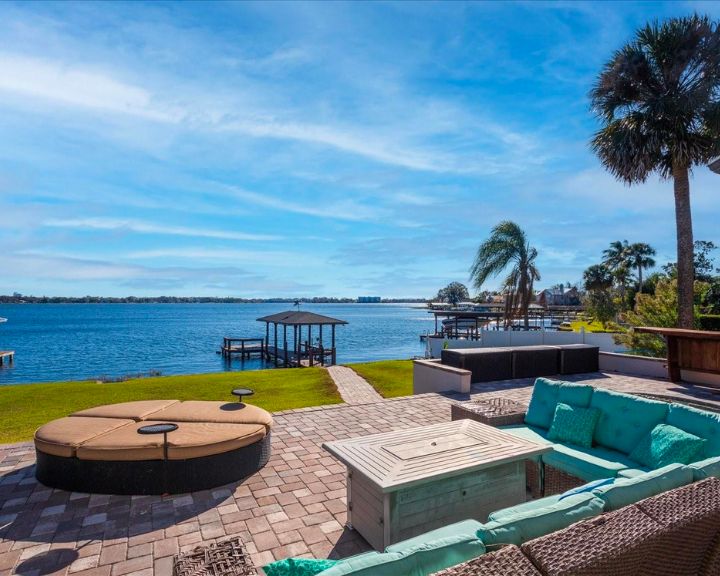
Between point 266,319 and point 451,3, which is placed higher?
point 451,3

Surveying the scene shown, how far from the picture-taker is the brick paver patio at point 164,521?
320cm

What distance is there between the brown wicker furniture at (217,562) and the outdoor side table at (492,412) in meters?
3.37

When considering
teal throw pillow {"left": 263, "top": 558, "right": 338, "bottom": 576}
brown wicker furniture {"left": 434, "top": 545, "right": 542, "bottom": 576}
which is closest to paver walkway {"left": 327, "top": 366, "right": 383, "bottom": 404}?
teal throw pillow {"left": 263, "top": 558, "right": 338, "bottom": 576}

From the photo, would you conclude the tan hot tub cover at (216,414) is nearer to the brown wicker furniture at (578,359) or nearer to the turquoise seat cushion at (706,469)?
the turquoise seat cushion at (706,469)

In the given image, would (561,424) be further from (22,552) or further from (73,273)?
(73,273)

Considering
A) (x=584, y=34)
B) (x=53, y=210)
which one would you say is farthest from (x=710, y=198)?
(x=53, y=210)

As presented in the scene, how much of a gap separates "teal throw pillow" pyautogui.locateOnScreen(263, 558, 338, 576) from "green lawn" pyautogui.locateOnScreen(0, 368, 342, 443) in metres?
6.89

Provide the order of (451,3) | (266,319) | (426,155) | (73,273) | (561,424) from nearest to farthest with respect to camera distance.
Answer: (561,424), (451,3), (426,155), (266,319), (73,273)

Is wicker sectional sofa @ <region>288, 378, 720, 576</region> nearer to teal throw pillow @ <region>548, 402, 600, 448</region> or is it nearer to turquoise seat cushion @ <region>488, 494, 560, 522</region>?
turquoise seat cushion @ <region>488, 494, 560, 522</region>

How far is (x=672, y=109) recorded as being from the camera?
10875 millimetres

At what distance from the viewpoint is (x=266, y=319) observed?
80.9 ft

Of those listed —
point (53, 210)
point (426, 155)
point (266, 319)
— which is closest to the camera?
point (426, 155)

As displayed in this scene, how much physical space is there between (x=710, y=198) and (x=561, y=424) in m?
12.0

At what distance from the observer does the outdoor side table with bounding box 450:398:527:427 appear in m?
4.96
